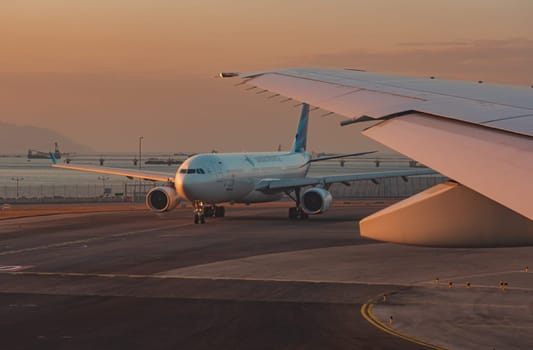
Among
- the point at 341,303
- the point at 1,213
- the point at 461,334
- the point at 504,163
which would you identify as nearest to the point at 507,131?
the point at 504,163

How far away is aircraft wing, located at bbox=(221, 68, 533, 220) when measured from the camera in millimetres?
6707

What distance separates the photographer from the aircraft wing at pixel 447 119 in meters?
6.71

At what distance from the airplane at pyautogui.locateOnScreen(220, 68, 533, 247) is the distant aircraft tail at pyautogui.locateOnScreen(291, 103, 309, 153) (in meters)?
50.2

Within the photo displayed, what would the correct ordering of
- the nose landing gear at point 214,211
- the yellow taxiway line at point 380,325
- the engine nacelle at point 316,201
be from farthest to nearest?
1. the nose landing gear at point 214,211
2. the engine nacelle at point 316,201
3. the yellow taxiway line at point 380,325

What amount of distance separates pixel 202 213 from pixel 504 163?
4127 centimetres

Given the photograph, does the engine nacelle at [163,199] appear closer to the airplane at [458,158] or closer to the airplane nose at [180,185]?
the airplane nose at [180,185]

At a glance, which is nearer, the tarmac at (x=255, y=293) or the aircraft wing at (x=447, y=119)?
the aircraft wing at (x=447, y=119)

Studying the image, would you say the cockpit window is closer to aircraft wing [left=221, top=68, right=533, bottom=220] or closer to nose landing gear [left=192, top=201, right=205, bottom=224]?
nose landing gear [left=192, top=201, right=205, bottom=224]

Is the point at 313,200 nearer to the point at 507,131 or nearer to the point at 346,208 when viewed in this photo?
the point at 346,208

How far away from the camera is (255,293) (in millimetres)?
23328

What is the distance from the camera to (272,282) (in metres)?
25.4

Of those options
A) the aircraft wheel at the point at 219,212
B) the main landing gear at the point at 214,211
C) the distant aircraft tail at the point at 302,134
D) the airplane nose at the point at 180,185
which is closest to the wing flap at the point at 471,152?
the airplane nose at the point at 180,185

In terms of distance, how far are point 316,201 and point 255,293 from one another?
25550mm

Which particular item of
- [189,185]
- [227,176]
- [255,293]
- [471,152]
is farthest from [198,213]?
[471,152]
